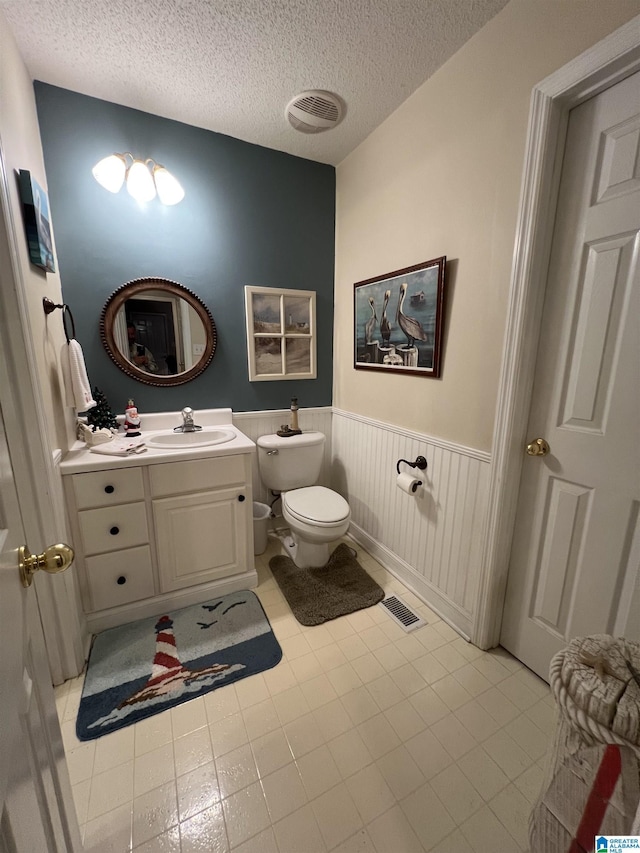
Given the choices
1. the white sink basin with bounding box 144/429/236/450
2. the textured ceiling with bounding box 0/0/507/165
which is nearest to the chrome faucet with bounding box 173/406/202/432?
the white sink basin with bounding box 144/429/236/450

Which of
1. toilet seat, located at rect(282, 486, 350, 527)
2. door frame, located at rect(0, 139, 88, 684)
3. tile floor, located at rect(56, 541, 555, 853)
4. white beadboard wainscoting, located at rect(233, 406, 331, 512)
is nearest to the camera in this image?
tile floor, located at rect(56, 541, 555, 853)

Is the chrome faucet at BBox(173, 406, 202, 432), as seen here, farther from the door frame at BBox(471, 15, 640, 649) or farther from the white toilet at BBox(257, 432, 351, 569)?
the door frame at BBox(471, 15, 640, 649)

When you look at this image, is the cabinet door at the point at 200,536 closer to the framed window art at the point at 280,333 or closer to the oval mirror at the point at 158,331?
the oval mirror at the point at 158,331

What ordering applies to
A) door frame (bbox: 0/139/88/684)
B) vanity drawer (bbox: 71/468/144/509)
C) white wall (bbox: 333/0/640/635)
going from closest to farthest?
door frame (bbox: 0/139/88/684)
white wall (bbox: 333/0/640/635)
vanity drawer (bbox: 71/468/144/509)

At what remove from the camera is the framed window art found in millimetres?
2209

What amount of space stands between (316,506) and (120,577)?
100 cm

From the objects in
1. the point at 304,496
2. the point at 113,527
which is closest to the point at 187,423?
the point at 113,527

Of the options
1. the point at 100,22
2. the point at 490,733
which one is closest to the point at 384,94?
the point at 100,22

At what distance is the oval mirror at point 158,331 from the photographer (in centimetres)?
187

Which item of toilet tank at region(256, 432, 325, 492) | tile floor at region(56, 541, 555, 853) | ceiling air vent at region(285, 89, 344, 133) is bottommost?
tile floor at region(56, 541, 555, 853)

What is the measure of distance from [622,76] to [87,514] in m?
2.39

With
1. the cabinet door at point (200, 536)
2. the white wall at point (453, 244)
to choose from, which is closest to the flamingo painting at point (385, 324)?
the white wall at point (453, 244)

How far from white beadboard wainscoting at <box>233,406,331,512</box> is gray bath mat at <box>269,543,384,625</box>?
51 cm

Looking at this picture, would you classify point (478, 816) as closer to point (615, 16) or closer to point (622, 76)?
point (622, 76)
